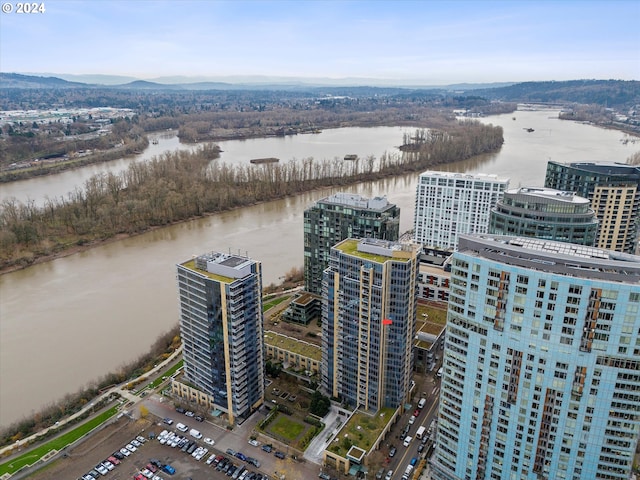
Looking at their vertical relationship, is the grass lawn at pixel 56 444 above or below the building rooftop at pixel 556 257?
below

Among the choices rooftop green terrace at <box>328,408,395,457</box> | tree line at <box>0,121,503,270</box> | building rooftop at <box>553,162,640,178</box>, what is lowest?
rooftop green terrace at <box>328,408,395,457</box>

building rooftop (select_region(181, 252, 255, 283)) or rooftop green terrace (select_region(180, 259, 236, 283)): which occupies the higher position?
building rooftop (select_region(181, 252, 255, 283))

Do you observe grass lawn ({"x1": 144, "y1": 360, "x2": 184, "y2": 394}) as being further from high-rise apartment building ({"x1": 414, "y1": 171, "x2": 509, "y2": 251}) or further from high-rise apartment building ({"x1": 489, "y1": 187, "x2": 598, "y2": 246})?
high-rise apartment building ({"x1": 414, "y1": 171, "x2": 509, "y2": 251})

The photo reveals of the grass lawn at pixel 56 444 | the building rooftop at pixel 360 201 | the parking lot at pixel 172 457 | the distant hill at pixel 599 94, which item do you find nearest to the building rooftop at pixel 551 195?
the building rooftop at pixel 360 201

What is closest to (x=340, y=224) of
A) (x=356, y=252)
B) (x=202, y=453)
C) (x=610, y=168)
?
(x=356, y=252)

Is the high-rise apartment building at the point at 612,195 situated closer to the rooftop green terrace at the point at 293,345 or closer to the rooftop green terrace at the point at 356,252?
the rooftop green terrace at the point at 356,252

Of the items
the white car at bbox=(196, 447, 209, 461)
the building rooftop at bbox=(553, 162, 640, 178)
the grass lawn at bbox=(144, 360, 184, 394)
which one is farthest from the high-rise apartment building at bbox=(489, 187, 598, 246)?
the grass lawn at bbox=(144, 360, 184, 394)

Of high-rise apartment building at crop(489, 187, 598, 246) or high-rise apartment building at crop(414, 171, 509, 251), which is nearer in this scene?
high-rise apartment building at crop(489, 187, 598, 246)
